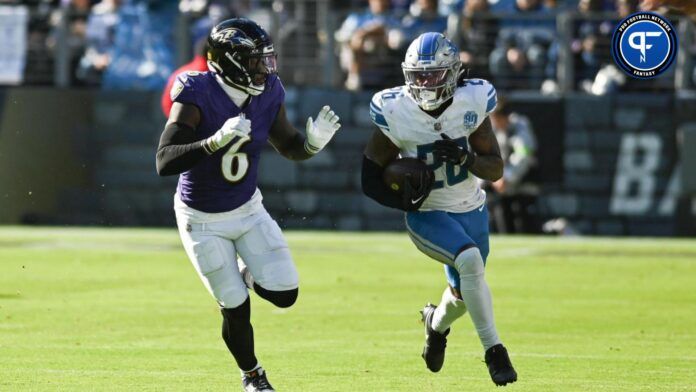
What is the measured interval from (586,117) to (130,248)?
5907mm

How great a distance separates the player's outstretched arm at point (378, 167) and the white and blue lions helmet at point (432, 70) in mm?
342

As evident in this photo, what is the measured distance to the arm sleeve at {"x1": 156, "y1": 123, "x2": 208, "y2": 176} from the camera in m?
7.69

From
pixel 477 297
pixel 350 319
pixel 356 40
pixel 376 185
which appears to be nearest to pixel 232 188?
pixel 376 185

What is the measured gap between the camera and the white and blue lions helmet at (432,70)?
8375 millimetres

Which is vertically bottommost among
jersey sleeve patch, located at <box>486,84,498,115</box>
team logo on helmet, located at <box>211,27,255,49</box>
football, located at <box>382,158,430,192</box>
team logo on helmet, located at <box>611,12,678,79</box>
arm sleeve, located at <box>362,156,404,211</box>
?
team logo on helmet, located at <box>611,12,678,79</box>

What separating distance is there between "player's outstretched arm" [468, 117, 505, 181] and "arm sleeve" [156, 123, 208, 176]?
1522 millimetres

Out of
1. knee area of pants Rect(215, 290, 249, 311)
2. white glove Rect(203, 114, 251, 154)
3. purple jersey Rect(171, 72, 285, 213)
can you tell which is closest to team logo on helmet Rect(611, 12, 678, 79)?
purple jersey Rect(171, 72, 285, 213)

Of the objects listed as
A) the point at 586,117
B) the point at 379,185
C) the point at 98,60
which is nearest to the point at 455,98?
the point at 379,185

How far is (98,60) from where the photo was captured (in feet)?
65.4

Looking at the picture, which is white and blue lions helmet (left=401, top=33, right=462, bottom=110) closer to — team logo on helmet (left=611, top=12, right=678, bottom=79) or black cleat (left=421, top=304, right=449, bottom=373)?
black cleat (left=421, top=304, right=449, bottom=373)

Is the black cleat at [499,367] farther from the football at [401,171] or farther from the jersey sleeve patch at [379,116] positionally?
the jersey sleeve patch at [379,116]

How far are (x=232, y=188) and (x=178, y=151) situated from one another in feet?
1.56

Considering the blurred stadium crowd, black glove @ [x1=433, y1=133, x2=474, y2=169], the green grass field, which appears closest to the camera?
black glove @ [x1=433, y1=133, x2=474, y2=169]

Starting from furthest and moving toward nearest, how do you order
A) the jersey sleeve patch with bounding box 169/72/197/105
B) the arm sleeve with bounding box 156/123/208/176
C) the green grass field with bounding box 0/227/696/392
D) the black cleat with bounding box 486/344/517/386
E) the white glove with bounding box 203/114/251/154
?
the green grass field with bounding box 0/227/696/392 < the jersey sleeve patch with bounding box 169/72/197/105 < the black cleat with bounding box 486/344/517/386 < the arm sleeve with bounding box 156/123/208/176 < the white glove with bounding box 203/114/251/154
